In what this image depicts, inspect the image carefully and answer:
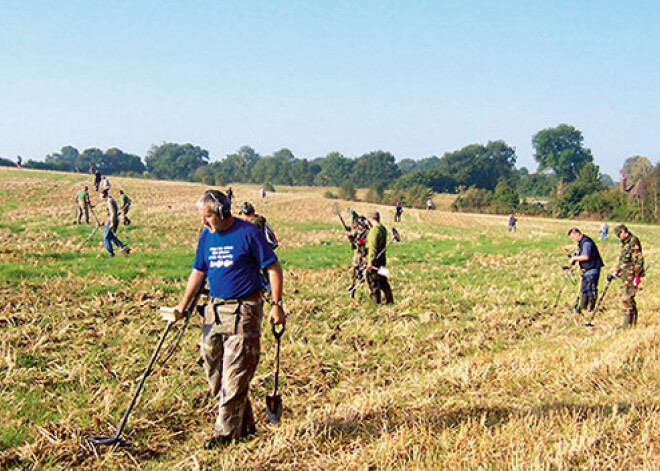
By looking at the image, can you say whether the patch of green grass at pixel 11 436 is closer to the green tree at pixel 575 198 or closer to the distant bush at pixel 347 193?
the distant bush at pixel 347 193

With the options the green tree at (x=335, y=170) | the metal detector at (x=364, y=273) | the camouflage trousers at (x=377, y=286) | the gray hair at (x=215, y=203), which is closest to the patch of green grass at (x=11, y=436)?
the gray hair at (x=215, y=203)

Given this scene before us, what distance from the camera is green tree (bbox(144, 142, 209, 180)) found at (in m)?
149

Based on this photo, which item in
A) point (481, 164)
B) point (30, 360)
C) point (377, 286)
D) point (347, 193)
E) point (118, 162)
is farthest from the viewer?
point (118, 162)

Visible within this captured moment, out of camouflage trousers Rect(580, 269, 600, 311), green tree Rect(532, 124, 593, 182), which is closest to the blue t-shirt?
camouflage trousers Rect(580, 269, 600, 311)

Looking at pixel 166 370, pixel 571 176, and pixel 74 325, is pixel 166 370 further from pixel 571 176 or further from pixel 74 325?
pixel 571 176

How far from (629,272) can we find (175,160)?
15606 cm

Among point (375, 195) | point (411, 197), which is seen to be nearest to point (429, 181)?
point (411, 197)

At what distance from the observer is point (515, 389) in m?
6.47

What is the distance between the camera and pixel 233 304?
197 inches

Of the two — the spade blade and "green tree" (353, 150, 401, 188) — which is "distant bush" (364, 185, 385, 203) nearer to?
"green tree" (353, 150, 401, 188)

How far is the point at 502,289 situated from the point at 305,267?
255 inches

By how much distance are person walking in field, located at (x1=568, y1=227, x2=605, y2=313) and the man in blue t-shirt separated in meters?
8.51

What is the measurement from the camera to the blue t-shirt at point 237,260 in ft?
16.5

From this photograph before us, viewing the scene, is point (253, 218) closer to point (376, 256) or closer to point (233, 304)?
point (376, 256)
